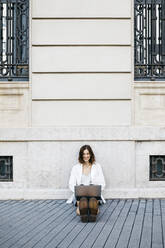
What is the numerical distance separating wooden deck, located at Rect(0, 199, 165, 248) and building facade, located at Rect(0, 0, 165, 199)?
672 millimetres

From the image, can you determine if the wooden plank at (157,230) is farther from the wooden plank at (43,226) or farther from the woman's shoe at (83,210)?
the wooden plank at (43,226)

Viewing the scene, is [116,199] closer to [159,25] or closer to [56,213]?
[56,213]

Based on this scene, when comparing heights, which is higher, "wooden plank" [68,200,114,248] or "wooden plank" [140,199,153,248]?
"wooden plank" [140,199,153,248]

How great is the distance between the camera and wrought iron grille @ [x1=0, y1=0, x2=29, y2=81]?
9.23 metres

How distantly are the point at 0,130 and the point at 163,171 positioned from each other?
13.4 feet

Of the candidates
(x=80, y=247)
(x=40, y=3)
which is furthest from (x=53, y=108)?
(x=80, y=247)

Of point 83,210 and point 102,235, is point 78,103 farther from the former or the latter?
point 102,235

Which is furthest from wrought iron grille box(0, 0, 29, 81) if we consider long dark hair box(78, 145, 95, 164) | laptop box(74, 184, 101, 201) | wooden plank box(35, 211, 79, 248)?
wooden plank box(35, 211, 79, 248)

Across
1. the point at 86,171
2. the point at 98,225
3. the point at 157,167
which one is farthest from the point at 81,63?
the point at 98,225

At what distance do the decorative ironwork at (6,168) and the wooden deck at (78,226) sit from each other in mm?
669

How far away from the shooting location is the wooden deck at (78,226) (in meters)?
5.53

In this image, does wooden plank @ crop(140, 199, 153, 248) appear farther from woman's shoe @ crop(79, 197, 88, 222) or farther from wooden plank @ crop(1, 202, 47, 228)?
wooden plank @ crop(1, 202, 47, 228)

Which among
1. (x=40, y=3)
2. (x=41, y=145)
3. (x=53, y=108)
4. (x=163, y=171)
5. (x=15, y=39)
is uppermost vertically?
(x=40, y=3)

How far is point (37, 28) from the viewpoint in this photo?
8.93m
